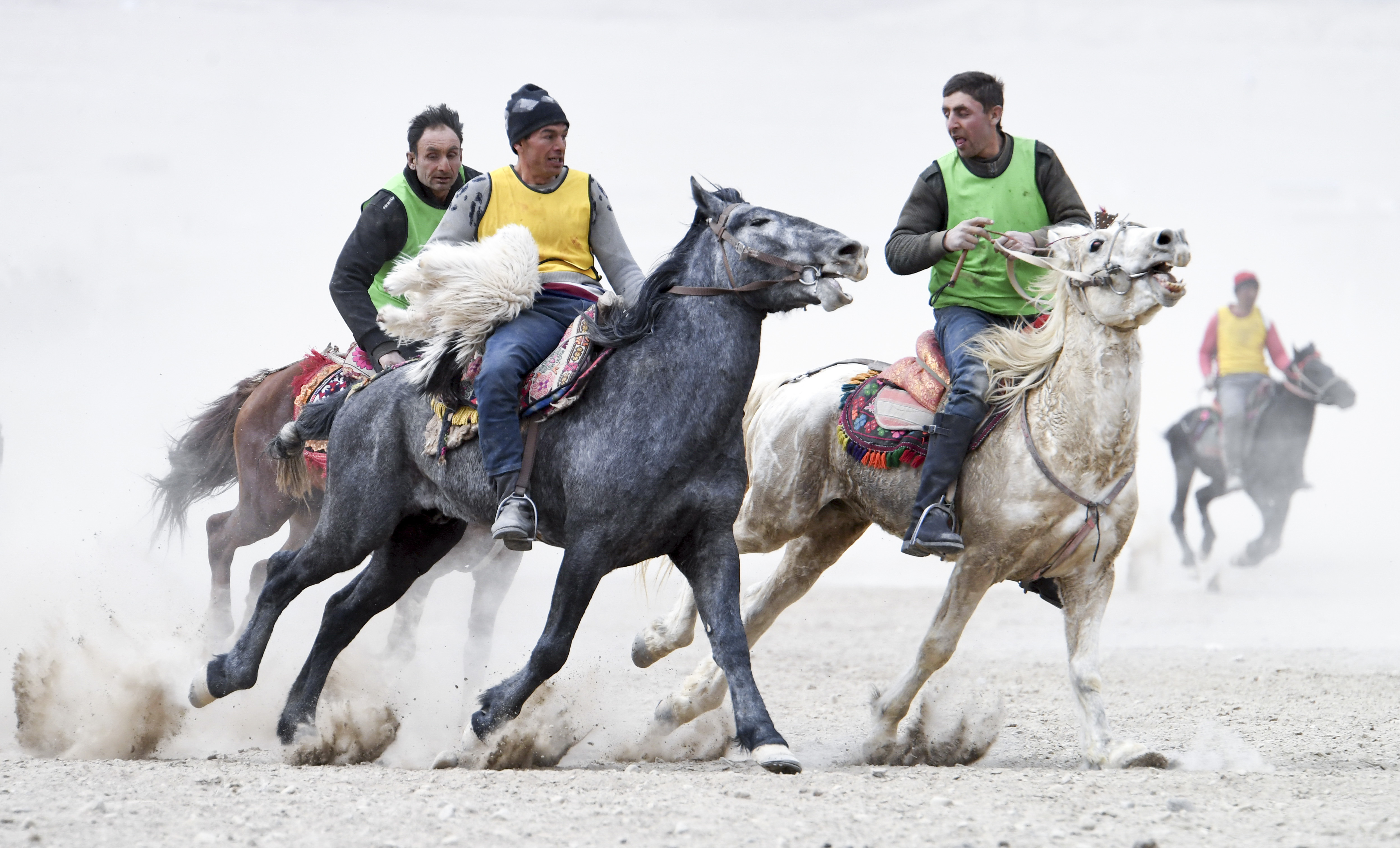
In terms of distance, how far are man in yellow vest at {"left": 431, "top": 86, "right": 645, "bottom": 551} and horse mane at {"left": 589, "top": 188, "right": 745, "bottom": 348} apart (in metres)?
0.26

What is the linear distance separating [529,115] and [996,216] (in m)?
1.85

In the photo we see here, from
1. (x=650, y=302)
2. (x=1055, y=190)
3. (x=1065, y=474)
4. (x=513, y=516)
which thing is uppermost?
(x=1055, y=190)

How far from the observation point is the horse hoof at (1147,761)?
468cm

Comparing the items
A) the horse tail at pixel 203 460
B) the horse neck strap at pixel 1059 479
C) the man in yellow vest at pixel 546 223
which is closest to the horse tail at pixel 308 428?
the man in yellow vest at pixel 546 223

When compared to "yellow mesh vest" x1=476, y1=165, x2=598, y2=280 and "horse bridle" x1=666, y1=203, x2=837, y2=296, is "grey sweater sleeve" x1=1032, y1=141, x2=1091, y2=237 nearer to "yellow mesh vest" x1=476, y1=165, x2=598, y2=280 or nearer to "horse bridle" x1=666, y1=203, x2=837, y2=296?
"horse bridle" x1=666, y1=203, x2=837, y2=296

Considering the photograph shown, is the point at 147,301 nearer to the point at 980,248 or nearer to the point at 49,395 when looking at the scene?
the point at 49,395

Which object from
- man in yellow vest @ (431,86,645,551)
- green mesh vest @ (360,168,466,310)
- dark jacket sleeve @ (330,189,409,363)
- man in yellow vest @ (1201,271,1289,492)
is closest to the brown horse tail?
dark jacket sleeve @ (330,189,409,363)

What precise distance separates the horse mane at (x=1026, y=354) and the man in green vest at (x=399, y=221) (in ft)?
7.91

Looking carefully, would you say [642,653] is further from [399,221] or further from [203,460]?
[203,460]

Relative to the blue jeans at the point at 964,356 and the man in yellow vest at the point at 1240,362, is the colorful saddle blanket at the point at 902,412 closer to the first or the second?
the blue jeans at the point at 964,356

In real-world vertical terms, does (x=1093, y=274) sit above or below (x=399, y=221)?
below

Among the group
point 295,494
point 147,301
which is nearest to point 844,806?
point 295,494

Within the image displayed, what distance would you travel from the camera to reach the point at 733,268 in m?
4.50

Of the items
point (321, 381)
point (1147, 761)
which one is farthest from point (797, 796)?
point (321, 381)
